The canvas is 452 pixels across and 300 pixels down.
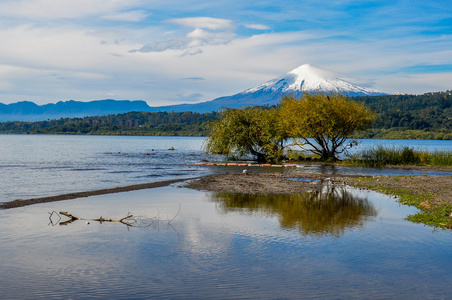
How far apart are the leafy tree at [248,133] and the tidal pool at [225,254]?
27927 mm

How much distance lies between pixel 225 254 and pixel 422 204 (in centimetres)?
1009

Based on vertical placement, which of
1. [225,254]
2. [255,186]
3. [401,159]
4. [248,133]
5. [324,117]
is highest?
[324,117]

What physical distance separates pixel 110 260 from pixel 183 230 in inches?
134

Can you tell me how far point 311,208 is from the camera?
17094 mm

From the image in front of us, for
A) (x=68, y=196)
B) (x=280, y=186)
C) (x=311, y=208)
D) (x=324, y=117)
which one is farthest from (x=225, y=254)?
(x=324, y=117)

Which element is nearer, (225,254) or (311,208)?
(225,254)

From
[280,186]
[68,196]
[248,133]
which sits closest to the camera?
[68,196]

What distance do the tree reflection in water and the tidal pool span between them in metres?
0.08

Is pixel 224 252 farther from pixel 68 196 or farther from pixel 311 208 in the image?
pixel 68 196

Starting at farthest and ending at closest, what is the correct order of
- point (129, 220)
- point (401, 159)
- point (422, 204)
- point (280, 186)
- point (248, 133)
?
point (248, 133), point (401, 159), point (280, 186), point (422, 204), point (129, 220)

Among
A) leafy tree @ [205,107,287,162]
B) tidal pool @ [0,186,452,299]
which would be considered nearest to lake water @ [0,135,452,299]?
tidal pool @ [0,186,452,299]

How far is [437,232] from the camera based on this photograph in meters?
12.9

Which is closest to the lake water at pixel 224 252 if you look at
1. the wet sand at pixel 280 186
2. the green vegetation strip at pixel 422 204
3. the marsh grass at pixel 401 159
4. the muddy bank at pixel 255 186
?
the green vegetation strip at pixel 422 204

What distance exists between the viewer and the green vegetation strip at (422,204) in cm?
1420
